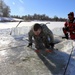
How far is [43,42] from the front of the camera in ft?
16.3

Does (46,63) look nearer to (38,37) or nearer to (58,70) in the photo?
(58,70)

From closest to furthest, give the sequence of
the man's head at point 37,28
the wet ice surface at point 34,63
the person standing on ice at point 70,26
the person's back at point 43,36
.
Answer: the wet ice surface at point 34,63
the man's head at point 37,28
the person's back at point 43,36
the person standing on ice at point 70,26

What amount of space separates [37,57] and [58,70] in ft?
3.19

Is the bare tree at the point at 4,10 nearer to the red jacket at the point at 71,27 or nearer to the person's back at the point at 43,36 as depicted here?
the red jacket at the point at 71,27

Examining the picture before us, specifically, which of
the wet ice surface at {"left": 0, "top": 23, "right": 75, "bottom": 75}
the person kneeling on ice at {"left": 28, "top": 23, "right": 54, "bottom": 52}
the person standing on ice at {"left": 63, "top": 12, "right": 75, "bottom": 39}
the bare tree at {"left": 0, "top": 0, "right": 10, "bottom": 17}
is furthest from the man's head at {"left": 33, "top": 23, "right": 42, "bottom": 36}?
the bare tree at {"left": 0, "top": 0, "right": 10, "bottom": 17}

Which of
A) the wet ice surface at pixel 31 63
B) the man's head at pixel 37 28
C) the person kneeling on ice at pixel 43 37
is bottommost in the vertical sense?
the wet ice surface at pixel 31 63

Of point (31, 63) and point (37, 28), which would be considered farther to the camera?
point (37, 28)

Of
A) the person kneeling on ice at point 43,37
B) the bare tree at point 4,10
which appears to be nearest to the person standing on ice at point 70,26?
the person kneeling on ice at point 43,37

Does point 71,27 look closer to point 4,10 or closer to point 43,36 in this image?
point 43,36

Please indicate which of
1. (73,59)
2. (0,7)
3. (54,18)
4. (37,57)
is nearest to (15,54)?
(37,57)

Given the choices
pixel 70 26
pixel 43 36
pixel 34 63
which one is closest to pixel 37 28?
pixel 43 36

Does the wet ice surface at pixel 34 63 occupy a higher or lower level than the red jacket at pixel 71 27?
lower

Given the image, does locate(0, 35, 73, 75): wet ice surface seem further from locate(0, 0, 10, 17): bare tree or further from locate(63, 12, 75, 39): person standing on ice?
locate(0, 0, 10, 17): bare tree

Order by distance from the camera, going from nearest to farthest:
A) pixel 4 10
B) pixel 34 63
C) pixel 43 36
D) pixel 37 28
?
pixel 34 63 → pixel 37 28 → pixel 43 36 → pixel 4 10
